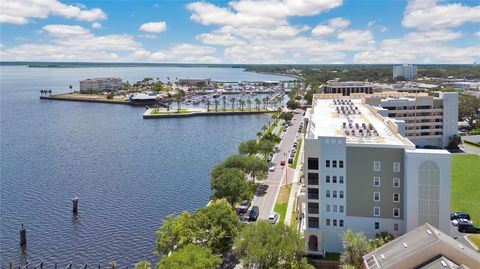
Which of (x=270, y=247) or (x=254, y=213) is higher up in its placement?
(x=270, y=247)

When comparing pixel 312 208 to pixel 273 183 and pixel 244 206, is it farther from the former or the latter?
Result: pixel 273 183

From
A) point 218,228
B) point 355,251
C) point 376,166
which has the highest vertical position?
point 376,166

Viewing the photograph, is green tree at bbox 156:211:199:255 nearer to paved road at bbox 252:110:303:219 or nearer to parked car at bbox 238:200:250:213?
parked car at bbox 238:200:250:213

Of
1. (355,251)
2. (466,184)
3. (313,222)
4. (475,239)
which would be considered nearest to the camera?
(355,251)

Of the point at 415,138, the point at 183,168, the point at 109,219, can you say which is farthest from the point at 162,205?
the point at 415,138

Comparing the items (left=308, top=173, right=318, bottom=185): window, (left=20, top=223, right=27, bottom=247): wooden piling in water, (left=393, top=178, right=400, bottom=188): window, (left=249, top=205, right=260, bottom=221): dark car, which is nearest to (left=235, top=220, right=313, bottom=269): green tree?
(left=308, top=173, right=318, bottom=185): window

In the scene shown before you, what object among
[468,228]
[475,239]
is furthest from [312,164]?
[468,228]

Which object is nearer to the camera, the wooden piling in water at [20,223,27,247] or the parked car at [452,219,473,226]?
the parked car at [452,219,473,226]
